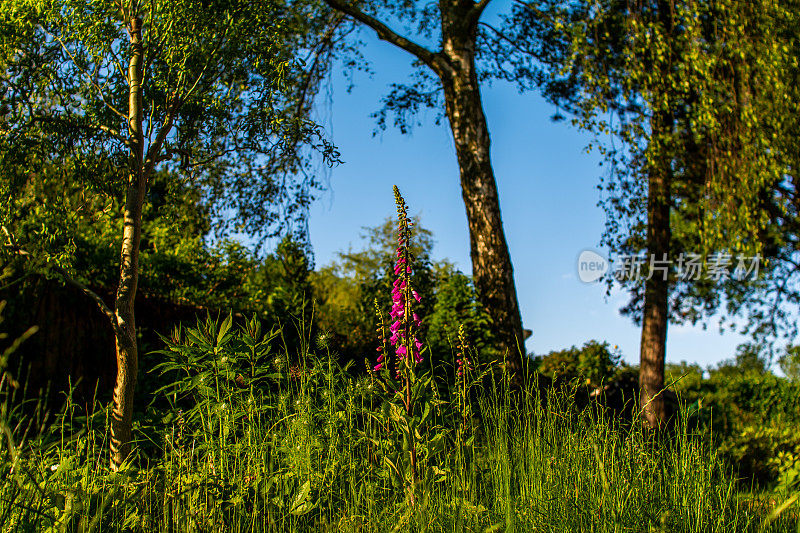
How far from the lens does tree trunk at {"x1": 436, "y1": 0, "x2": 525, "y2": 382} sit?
8.86 m

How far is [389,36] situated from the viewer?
33.4 feet

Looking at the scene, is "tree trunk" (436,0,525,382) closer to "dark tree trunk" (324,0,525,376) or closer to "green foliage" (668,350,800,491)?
"dark tree trunk" (324,0,525,376)

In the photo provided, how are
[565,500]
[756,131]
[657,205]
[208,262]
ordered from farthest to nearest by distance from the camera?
[657,205] < [208,262] < [756,131] < [565,500]

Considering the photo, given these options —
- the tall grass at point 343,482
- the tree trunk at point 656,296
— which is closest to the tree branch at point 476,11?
the tree trunk at point 656,296

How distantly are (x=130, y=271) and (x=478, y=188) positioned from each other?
16.8 feet

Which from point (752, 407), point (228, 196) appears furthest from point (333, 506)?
point (752, 407)

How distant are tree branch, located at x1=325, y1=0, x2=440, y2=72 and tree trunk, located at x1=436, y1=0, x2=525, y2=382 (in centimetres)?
24

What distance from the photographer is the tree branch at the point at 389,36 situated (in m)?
9.71

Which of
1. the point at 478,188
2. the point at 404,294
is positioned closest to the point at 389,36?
the point at 478,188

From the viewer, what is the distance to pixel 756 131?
27.2 ft

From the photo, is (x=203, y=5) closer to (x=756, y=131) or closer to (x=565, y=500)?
(x=565, y=500)

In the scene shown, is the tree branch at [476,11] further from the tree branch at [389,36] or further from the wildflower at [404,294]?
the wildflower at [404,294]

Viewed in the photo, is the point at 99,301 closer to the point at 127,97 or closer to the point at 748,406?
the point at 127,97

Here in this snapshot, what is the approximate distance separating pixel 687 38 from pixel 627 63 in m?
0.78
